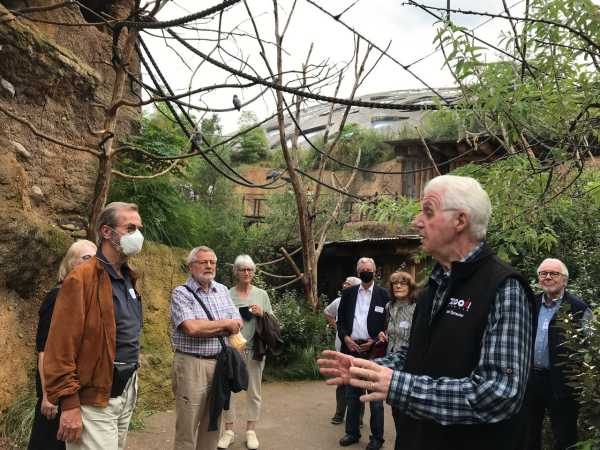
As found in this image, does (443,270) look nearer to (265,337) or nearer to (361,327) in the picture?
(265,337)

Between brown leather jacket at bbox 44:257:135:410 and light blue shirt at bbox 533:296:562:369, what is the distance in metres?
3.24

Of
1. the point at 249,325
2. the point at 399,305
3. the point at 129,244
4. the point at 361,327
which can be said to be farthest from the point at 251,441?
the point at 129,244

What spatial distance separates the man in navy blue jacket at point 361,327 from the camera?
5.45 m

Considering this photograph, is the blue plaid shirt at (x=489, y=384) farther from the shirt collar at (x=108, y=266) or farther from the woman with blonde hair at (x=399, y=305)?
the woman with blonde hair at (x=399, y=305)

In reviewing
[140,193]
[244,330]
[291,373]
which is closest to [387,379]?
[244,330]

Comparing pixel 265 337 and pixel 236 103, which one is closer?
pixel 236 103

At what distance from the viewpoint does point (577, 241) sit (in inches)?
307

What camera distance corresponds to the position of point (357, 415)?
5656 millimetres

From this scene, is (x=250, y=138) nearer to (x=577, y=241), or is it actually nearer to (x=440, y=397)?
(x=577, y=241)

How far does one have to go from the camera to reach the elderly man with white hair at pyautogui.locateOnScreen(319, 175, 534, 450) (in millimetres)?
1699

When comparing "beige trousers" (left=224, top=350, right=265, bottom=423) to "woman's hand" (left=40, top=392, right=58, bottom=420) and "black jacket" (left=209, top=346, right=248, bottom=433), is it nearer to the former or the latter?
"black jacket" (left=209, top=346, right=248, bottom=433)

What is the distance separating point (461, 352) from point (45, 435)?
2375 mm

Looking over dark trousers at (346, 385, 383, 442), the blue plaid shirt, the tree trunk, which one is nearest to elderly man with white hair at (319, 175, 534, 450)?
the blue plaid shirt

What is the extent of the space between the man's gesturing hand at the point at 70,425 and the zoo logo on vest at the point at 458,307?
193 cm
